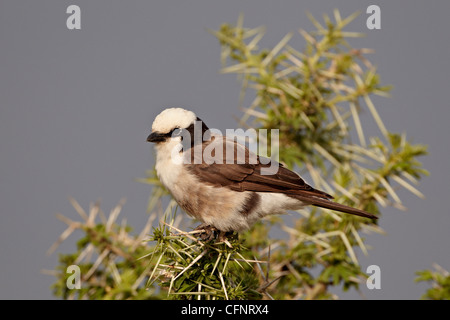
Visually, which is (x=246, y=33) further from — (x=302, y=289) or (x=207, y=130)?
(x=302, y=289)

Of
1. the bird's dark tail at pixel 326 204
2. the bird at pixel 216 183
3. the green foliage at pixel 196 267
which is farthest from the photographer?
the bird at pixel 216 183

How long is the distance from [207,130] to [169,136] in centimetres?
31

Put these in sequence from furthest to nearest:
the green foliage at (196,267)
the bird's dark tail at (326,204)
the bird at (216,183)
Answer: the bird at (216,183)
the bird's dark tail at (326,204)
the green foliage at (196,267)

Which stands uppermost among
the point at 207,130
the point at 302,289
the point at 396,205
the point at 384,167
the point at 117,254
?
the point at 207,130

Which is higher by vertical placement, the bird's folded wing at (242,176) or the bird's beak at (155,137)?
the bird's beak at (155,137)

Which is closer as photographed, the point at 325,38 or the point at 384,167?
the point at 384,167

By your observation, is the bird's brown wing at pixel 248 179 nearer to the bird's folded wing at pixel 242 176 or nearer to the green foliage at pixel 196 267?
the bird's folded wing at pixel 242 176

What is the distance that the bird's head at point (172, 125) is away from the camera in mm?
2920

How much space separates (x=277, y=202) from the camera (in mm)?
3055

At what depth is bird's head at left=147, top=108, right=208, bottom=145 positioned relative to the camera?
2.92m

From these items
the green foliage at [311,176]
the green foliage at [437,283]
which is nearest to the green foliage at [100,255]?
the green foliage at [311,176]

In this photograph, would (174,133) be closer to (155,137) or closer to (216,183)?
(155,137)

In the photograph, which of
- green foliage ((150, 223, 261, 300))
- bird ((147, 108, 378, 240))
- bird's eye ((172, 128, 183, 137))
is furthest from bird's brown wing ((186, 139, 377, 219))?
green foliage ((150, 223, 261, 300))
